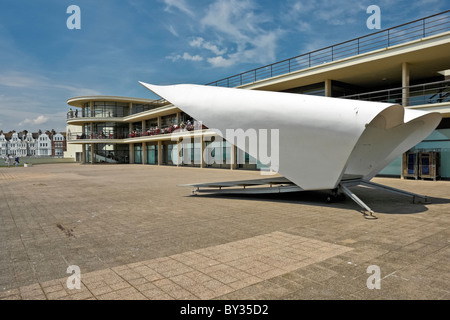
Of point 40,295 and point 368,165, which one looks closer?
point 40,295

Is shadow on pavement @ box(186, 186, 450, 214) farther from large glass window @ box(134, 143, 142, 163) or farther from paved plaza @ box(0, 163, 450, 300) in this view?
large glass window @ box(134, 143, 142, 163)

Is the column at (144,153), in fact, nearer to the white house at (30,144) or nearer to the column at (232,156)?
the column at (232,156)

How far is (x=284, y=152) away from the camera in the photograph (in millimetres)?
9281

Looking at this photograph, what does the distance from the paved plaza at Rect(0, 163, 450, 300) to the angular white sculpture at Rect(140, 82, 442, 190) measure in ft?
4.46

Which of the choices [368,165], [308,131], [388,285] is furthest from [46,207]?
[368,165]

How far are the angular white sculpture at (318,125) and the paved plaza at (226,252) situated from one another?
1360mm

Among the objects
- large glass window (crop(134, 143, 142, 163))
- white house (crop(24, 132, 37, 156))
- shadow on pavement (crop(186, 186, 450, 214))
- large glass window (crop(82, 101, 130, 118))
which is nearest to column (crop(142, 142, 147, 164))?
large glass window (crop(134, 143, 142, 163))

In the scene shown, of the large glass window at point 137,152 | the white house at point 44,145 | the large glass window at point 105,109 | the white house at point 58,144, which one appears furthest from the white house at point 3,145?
the large glass window at point 137,152

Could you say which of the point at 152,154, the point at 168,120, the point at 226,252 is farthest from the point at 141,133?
the point at 226,252

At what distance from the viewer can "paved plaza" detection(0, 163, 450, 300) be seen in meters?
3.74

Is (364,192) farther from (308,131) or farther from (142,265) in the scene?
(142,265)

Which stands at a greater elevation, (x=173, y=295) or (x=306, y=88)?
(x=306, y=88)

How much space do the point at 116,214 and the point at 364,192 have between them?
31.4 ft

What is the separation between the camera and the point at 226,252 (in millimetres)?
5148
